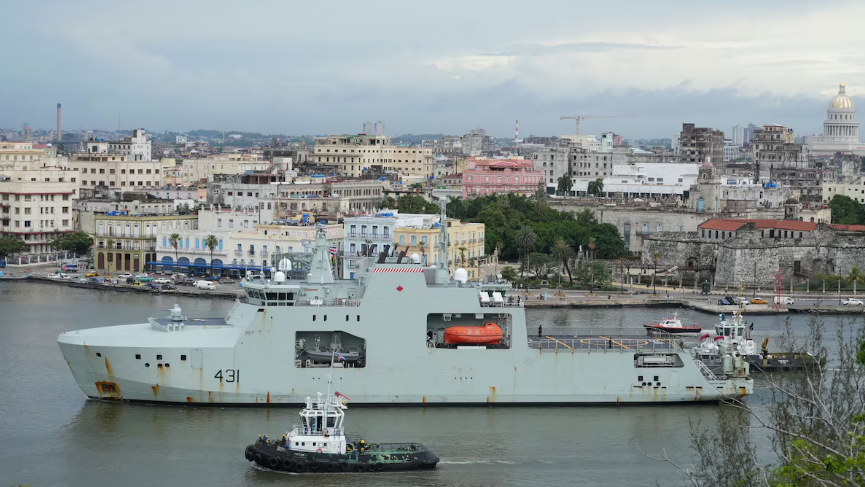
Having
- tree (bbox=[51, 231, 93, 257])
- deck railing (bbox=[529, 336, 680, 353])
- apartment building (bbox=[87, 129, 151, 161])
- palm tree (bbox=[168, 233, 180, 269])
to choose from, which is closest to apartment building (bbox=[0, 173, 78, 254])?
tree (bbox=[51, 231, 93, 257])

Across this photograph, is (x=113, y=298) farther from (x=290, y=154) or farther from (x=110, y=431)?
(x=290, y=154)

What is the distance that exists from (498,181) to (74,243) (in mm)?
31171

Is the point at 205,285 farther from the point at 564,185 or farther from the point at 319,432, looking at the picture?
the point at 564,185

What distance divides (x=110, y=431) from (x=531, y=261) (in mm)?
29453

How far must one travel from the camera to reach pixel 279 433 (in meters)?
27.3

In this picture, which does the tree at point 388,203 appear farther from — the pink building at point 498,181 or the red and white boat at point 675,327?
the red and white boat at point 675,327

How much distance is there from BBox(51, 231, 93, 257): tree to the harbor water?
29119 mm

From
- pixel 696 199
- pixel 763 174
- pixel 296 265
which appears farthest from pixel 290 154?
pixel 296 265

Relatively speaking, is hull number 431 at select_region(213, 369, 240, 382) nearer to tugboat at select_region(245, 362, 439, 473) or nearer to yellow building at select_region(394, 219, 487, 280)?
tugboat at select_region(245, 362, 439, 473)

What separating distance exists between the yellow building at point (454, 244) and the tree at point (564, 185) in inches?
1198

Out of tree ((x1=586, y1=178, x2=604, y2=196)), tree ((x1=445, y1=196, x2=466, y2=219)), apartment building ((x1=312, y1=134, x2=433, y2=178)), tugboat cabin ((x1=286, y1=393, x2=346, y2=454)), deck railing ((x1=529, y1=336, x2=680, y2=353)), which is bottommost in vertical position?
tugboat cabin ((x1=286, y1=393, x2=346, y2=454))

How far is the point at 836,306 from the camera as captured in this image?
49.5 meters

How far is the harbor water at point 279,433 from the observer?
2491 cm

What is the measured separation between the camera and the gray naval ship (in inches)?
1143
